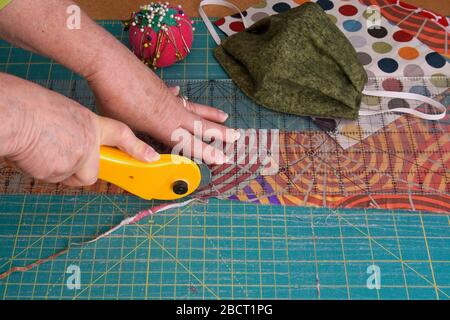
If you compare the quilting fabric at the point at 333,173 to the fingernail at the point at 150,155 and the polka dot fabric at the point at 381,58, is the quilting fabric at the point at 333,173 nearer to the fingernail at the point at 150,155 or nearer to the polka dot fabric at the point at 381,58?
the polka dot fabric at the point at 381,58

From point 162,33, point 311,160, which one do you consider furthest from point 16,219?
point 311,160

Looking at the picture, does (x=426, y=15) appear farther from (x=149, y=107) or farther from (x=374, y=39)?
(x=149, y=107)

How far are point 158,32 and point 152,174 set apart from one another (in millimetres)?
359

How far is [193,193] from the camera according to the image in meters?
0.99

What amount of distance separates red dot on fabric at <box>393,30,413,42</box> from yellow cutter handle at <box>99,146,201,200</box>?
0.67 meters

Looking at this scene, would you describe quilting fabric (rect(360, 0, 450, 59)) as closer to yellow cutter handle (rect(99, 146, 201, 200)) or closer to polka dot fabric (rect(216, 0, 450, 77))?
polka dot fabric (rect(216, 0, 450, 77))

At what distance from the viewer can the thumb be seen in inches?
31.3

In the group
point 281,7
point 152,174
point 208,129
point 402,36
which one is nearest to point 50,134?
point 152,174

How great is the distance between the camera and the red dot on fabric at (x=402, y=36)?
46.3 inches

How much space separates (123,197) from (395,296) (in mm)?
608

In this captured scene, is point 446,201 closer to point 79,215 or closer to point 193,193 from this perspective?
point 193,193

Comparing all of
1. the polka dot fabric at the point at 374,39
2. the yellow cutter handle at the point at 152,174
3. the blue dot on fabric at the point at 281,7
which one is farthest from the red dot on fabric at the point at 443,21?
the yellow cutter handle at the point at 152,174

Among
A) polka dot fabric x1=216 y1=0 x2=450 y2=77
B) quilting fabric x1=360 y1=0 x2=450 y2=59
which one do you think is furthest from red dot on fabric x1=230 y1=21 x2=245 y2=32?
quilting fabric x1=360 y1=0 x2=450 y2=59

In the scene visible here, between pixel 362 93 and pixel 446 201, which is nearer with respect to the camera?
pixel 446 201
